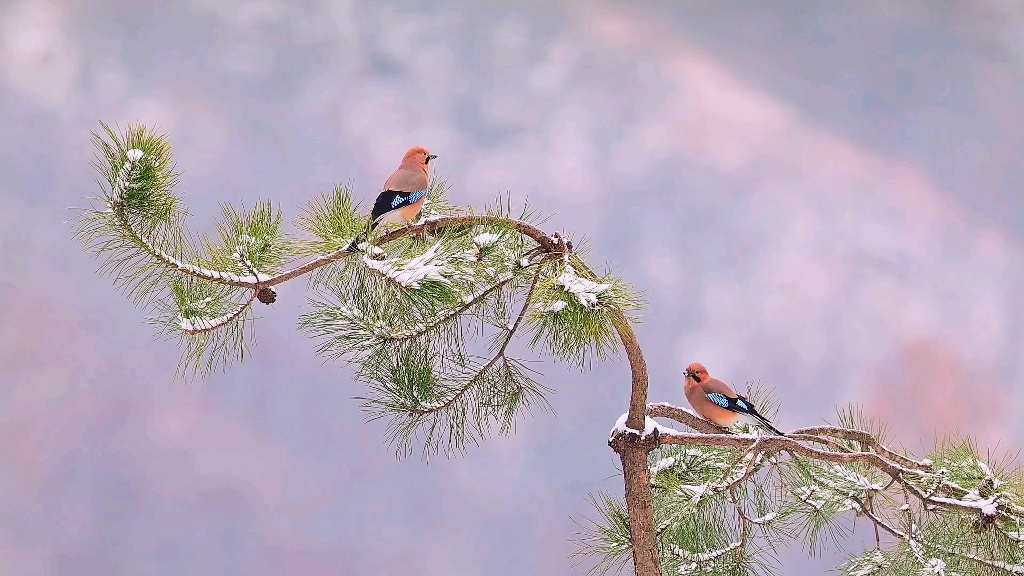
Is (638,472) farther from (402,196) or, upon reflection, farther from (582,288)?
(402,196)

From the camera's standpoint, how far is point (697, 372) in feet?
5.98

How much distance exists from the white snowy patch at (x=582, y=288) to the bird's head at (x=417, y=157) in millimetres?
479

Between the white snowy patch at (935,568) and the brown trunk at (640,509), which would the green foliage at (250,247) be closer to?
the brown trunk at (640,509)

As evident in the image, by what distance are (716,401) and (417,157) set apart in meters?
0.74

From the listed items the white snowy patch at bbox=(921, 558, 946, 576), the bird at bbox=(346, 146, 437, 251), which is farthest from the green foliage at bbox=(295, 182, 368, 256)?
the white snowy patch at bbox=(921, 558, 946, 576)

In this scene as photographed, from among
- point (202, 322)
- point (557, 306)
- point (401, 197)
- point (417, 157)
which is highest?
point (417, 157)

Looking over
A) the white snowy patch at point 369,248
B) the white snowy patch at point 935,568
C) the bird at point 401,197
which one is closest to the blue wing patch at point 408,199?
the bird at point 401,197

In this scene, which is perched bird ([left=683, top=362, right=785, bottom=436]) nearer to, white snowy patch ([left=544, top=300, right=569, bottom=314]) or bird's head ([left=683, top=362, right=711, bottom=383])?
bird's head ([left=683, top=362, right=711, bottom=383])

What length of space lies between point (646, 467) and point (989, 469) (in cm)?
63

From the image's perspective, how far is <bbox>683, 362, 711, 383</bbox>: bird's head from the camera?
182 centimetres

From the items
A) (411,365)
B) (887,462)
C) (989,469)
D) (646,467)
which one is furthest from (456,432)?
(989,469)

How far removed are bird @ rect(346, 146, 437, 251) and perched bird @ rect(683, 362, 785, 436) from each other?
25.4 inches

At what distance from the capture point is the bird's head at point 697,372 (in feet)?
5.98

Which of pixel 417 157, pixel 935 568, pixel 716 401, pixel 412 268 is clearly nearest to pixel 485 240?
pixel 412 268
